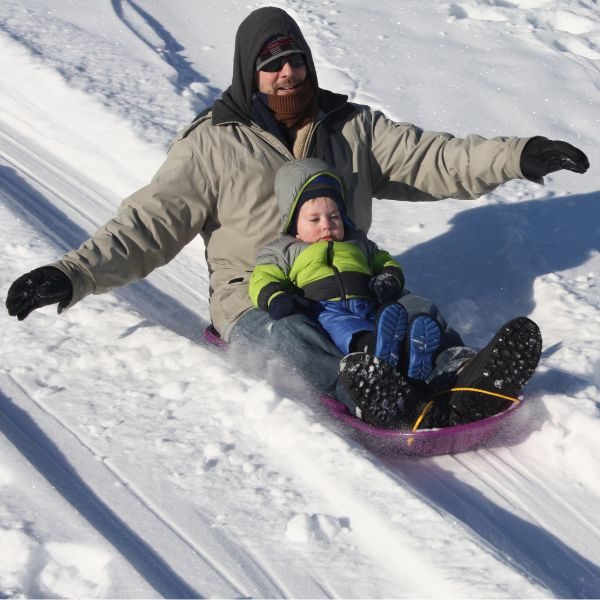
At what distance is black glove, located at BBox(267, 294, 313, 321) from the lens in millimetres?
3248

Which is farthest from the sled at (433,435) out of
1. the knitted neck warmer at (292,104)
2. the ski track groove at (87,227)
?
the knitted neck warmer at (292,104)

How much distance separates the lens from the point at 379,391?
2.99m

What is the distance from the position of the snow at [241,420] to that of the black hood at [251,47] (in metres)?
0.83

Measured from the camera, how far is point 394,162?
3.95 metres

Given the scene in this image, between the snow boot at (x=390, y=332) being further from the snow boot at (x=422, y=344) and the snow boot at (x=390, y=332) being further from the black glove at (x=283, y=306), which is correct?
the black glove at (x=283, y=306)

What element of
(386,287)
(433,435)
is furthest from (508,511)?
(386,287)

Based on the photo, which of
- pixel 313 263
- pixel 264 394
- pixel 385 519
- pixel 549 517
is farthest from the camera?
pixel 313 263

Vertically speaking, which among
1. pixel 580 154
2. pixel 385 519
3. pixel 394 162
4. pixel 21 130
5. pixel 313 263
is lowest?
pixel 21 130

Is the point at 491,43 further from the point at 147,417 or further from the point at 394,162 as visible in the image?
the point at 147,417

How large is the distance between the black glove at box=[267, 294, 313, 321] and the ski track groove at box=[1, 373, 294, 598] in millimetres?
677

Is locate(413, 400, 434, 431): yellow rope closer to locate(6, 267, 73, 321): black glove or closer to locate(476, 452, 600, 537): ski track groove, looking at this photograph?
locate(476, 452, 600, 537): ski track groove

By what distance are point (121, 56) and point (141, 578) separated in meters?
4.64

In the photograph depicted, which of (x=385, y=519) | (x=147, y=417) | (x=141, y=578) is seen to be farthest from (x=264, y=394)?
(x=141, y=578)

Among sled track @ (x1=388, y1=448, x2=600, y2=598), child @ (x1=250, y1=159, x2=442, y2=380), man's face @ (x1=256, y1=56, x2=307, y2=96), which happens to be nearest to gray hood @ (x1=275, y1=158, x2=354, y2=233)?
child @ (x1=250, y1=159, x2=442, y2=380)
